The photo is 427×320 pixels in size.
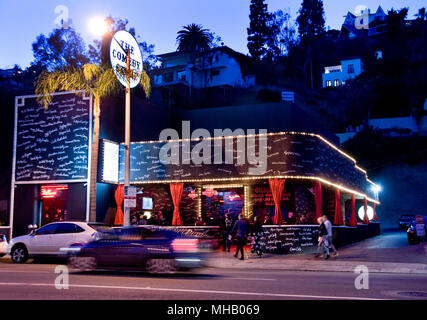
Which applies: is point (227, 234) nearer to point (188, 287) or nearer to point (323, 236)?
point (323, 236)

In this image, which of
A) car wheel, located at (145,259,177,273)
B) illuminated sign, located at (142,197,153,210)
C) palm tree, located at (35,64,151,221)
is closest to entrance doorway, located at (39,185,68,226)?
palm tree, located at (35,64,151,221)

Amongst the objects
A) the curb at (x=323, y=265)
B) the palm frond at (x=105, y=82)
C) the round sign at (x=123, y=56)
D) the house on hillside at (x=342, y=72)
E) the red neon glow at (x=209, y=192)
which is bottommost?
the curb at (x=323, y=265)

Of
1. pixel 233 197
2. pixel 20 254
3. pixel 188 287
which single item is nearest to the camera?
pixel 188 287

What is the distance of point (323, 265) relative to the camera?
19312mm

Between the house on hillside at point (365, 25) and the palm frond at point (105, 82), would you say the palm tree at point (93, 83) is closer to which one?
the palm frond at point (105, 82)

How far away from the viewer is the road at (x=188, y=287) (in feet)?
33.8

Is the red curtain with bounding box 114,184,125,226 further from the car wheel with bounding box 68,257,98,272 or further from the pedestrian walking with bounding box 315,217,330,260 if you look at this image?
the car wheel with bounding box 68,257,98,272

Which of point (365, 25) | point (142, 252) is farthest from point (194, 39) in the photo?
point (142, 252)

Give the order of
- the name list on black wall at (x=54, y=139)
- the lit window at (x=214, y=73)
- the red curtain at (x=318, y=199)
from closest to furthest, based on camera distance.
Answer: the red curtain at (x=318, y=199)
the name list on black wall at (x=54, y=139)
the lit window at (x=214, y=73)

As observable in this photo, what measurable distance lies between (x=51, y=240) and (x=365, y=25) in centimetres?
10754

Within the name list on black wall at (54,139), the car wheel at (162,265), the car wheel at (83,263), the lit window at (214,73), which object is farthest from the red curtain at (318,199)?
the lit window at (214,73)

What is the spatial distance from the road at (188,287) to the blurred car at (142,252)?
0.34 m
